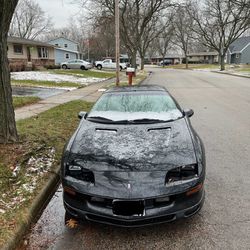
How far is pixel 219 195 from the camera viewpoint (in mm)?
3873

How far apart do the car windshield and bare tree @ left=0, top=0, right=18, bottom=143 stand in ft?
4.99

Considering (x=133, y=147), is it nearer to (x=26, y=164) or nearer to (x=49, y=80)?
(x=26, y=164)

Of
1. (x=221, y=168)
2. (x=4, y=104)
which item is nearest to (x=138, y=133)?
(x=221, y=168)

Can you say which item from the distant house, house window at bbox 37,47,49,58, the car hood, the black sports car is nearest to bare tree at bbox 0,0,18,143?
the car hood

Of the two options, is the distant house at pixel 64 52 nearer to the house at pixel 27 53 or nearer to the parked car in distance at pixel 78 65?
the house at pixel 27 53

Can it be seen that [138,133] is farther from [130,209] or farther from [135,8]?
[135,8]

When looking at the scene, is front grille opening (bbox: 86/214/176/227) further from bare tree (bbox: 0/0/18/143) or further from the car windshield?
bare tree (bbox: 0/0/18/143)

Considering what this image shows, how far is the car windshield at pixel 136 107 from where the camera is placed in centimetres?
429

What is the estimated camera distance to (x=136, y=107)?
4.65m

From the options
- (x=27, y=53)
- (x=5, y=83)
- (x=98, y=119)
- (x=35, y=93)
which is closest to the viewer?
(x=98, y=119)

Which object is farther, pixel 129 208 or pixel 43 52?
pixel 43 52

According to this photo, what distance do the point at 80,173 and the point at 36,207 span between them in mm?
957

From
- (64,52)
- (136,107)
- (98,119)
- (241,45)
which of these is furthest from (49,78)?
(241,45)

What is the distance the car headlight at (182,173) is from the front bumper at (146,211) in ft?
0.57
